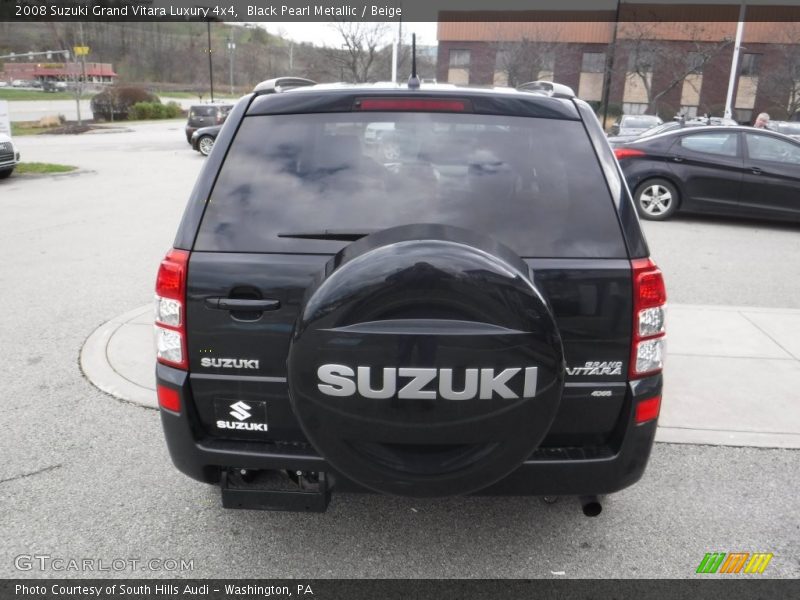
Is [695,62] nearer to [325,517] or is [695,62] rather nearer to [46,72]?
[325,517]

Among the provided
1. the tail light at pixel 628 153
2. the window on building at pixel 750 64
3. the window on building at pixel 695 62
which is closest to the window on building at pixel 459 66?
the window on building at pixel 695 62

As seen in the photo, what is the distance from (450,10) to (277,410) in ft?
180

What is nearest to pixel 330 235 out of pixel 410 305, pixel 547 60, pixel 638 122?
pixel 410 305

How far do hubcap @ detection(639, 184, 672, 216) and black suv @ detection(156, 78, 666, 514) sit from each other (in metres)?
8.69

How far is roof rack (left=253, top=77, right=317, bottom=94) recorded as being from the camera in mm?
2779

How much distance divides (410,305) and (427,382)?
0.24 meters

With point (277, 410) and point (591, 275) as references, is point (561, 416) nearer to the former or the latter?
point (591, 275)

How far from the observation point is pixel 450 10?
5200 centimetres

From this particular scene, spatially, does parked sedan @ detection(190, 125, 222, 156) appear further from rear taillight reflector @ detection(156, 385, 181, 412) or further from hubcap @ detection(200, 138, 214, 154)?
rear taillight reflector @ detection(156, 385, 181, 412)

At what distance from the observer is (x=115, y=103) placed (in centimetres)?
4275

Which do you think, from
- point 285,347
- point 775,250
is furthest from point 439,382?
point 775,250

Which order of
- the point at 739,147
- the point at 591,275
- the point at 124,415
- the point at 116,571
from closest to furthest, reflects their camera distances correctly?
the point at 591,275 < the point at 116,571 < the point at 124,415 < the point at 739,147

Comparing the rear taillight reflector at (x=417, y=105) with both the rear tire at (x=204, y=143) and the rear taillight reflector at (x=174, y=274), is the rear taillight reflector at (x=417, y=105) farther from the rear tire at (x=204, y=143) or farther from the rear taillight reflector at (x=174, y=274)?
the rear tire at (x=204, y=143)

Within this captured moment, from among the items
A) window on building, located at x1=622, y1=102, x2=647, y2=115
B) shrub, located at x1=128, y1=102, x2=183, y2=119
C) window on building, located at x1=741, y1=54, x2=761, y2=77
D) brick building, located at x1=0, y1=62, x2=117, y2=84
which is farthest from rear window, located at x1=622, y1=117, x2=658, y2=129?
brick building, located at x1=0, y1=62, x2=117, y2=84
